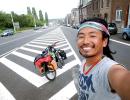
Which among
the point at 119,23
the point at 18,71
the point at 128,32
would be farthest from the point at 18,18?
the point at 18,71

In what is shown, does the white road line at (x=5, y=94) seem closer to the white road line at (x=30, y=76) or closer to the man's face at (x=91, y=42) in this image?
the white road line at (x=30, y=76)

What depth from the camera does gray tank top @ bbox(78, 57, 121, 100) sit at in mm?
1372

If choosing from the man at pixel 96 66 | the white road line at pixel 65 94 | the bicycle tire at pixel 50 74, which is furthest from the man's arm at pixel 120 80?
the bicycle tire at pixel 50 74

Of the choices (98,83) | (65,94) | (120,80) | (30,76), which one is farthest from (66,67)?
(120,80)

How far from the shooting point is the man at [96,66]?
1348mm

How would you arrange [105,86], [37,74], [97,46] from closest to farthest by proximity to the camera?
[105,86]
[97,46]
[37,74]

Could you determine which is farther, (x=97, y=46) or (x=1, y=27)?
(x=1, y=27)

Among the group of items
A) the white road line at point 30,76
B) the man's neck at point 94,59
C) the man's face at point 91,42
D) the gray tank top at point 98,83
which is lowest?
the white road line at point 30,76

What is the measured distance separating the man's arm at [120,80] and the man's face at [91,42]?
1.00 ft

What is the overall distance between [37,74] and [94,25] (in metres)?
5.58

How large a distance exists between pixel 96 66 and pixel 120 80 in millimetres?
414

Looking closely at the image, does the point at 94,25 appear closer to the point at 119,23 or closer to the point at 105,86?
the point at 105,86

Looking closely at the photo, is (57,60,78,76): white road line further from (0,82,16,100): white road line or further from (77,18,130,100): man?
(77,18,130,100): man

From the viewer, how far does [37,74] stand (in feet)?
22.5
